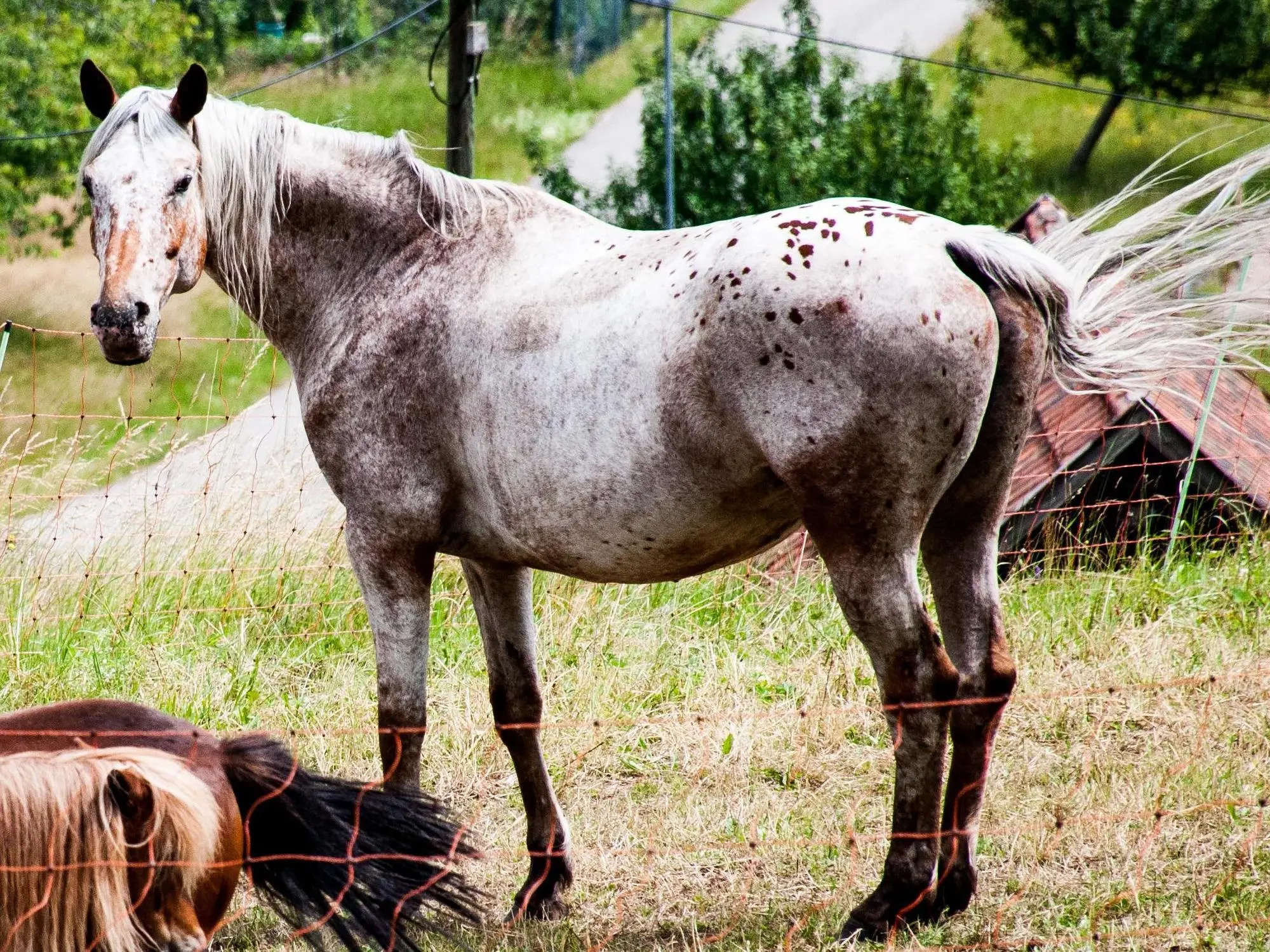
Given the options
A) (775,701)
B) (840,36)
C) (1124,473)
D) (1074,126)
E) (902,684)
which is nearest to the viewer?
(902,684)

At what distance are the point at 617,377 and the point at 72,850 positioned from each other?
4.84 feet

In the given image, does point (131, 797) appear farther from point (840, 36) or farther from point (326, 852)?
point (840, 36)

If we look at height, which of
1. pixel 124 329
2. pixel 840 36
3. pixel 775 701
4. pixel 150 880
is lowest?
pixel 840 36

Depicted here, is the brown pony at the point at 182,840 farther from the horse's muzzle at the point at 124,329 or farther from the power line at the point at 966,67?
the power line at the point at 966,67

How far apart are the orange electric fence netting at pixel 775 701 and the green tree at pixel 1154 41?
42.1ft

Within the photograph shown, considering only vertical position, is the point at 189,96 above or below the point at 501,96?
above

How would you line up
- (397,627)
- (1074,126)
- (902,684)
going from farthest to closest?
(1074,126)
(397,627)
(902,684)

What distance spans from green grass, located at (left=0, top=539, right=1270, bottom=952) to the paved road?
512 inches

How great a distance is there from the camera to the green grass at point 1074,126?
62.7ft

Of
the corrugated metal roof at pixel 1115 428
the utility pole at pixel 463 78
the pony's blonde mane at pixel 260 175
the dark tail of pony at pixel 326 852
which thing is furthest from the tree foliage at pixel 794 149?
the dark tail of pony at pixel 326 852

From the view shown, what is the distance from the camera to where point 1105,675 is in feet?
15.4

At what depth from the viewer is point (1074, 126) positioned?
2194 cm

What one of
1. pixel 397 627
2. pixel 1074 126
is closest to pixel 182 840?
pixel 397 627

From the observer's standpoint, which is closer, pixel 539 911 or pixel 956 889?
pixel 956 889
